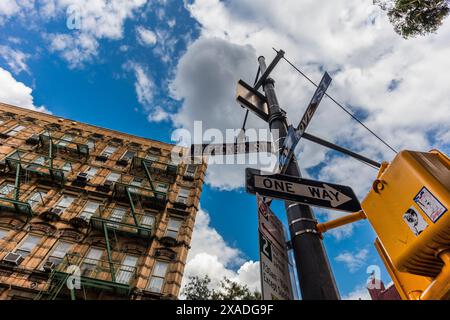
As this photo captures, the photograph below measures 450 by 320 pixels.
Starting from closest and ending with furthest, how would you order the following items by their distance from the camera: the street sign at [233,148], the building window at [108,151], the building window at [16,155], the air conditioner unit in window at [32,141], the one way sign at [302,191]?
the one way sign at [302,191], the street sign at [233,148], the building window at [16,155], the air conditioner unit in window at [32,141], the building window at [108,151]

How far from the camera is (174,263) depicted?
14641 millimetres

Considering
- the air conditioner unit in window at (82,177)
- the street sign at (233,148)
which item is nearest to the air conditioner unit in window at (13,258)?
the air conditioner unit in window at (82,177)

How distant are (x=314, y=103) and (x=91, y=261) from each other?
49.2ft

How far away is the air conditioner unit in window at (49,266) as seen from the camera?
12.7 meters

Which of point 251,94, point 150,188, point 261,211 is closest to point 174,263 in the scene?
point 150,188

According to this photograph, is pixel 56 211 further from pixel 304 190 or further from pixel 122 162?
pixel 304 190

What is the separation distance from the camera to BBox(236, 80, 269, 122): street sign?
4.12 metres

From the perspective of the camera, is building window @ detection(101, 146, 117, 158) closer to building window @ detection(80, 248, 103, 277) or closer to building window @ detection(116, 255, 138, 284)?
building window @ detection(80, 248, 103, 277)

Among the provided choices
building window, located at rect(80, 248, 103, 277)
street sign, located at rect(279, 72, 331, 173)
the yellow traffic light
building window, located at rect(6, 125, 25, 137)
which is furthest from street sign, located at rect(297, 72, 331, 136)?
building window, located at rect(6, 125, 25, 137)

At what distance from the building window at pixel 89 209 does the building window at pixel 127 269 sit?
389 centimetres

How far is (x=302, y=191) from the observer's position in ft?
8.04

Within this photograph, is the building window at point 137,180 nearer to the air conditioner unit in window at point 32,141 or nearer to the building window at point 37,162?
the building window at point 37,162

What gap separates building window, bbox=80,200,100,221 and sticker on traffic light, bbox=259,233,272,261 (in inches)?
653
